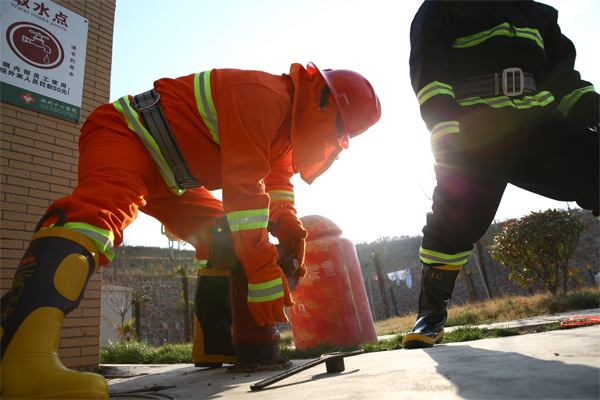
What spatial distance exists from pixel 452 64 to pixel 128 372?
3.00 meters

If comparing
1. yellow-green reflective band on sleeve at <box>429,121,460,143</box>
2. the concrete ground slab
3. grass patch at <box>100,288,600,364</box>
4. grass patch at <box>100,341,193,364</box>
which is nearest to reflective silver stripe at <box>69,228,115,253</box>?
the concrete ground slab

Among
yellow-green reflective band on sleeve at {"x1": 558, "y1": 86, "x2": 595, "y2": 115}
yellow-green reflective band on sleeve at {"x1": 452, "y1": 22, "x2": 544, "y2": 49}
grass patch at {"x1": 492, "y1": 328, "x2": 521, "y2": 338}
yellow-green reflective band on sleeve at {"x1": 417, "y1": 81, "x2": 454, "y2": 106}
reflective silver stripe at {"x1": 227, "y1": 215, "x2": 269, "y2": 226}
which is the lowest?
grass patch at {"x1": 492, "y1": 328, "x2": 521, "y2": 338}

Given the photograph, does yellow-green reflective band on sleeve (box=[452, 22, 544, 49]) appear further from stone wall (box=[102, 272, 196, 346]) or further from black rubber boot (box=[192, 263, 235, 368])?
stone wall (box=[102, 272, 196, 346])

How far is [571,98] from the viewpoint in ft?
6.75

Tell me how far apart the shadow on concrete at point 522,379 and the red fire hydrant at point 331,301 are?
2.21 metres

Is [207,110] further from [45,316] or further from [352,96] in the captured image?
[45,316]

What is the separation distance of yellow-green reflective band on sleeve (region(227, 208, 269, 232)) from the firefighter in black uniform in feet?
3.39

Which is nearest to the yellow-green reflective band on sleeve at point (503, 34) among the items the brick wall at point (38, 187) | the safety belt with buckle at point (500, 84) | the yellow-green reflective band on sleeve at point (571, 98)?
the safety belt with buckle at point (500, 84)

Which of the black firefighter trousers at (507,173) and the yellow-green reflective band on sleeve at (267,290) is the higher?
the black firefighter trousers at (507,173)

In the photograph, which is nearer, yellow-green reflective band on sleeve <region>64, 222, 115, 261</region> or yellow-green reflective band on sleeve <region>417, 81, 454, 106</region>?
yellow-green reflective band on sleeve <region>64, 222, 115, 261</region>

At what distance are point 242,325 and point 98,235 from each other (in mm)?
884

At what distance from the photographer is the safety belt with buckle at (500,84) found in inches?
74.4

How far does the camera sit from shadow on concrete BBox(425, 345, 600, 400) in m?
0.77

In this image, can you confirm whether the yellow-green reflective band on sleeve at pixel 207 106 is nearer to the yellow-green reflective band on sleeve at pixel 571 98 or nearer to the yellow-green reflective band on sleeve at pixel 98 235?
the yellow-green reflective band on sleeve at pixel 98 235
